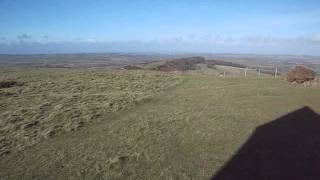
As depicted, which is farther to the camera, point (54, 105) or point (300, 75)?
point (300, 75)

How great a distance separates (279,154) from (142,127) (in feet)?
22.3

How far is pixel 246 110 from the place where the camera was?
69.2 feet

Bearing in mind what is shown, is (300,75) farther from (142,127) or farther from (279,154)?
(279,154)

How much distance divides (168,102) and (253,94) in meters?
6.73

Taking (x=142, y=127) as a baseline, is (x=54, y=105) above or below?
below

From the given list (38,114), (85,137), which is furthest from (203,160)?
(38,114)

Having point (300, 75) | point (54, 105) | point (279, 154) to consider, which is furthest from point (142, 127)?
point (300, 75)

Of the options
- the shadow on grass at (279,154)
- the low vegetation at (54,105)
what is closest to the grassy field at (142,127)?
the low vegetation at (54,105)

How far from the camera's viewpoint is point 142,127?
1750cm

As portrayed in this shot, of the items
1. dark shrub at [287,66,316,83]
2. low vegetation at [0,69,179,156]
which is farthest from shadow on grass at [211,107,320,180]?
dark shrub at [287,66,316,83]

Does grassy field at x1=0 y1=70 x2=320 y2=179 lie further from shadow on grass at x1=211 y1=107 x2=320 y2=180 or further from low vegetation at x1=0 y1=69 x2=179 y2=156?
shadow on grass at x1=211 y1=107 x2=320 y2=180

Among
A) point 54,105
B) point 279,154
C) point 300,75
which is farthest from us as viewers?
point 300,75

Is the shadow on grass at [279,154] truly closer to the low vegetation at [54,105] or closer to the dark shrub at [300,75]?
the low vegetation at [54,105]

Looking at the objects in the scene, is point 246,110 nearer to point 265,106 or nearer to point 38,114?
point 265,106
